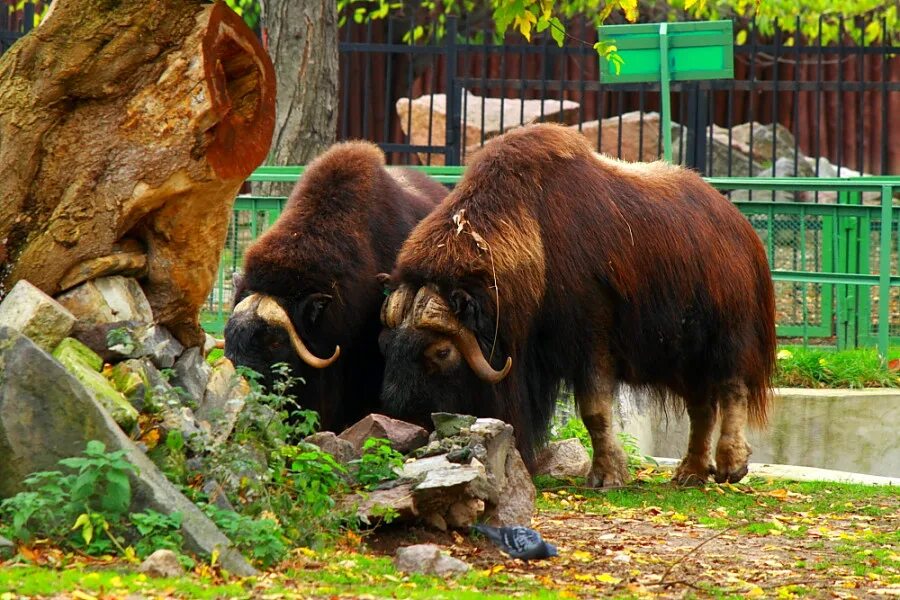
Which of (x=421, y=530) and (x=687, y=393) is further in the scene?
(x=687, y=393)

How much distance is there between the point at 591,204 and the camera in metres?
7.38

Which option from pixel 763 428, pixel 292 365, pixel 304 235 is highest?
pixel 304 235

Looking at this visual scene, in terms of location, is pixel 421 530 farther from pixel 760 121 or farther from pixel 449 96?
pixel 760 121

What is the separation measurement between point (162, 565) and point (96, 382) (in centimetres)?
93

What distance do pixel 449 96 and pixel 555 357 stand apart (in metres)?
6.92

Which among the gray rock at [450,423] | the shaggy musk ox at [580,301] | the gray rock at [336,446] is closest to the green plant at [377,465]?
the gray rock at [336,446]

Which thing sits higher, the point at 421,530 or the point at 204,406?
the point at 204,406

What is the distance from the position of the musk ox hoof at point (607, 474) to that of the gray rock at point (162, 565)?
358 centimetres

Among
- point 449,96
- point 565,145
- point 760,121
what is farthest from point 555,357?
point 760,121

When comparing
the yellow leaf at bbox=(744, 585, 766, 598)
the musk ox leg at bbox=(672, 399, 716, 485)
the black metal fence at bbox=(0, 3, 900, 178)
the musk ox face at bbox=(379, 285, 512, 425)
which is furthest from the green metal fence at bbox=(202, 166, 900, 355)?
the yellow leaf at bbox=(744, 585, 766, 598)

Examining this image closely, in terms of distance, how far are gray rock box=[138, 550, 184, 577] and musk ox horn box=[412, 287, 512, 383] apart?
2714mm

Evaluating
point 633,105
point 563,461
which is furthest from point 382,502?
point 633,105

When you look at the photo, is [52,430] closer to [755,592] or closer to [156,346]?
[156,346]

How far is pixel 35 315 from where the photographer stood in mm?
5027
